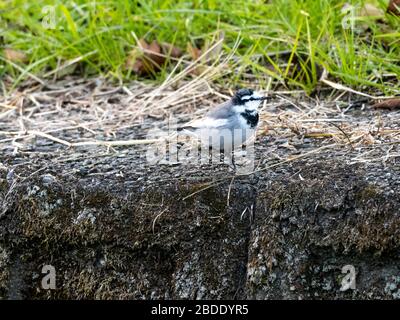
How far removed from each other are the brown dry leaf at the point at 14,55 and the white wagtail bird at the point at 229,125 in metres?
1.88

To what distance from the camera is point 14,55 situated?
5656 mm

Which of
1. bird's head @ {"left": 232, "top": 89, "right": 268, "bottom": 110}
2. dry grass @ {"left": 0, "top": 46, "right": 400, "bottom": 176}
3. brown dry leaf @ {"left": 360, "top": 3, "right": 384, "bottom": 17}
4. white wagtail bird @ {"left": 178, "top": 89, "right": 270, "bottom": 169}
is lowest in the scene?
dry grass @ {"left": 0, "top": 46, "right": 400, "bottom": 176}

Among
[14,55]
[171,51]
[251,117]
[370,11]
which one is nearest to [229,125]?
[251,117]

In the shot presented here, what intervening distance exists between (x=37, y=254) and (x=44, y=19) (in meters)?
Answer: 2.12

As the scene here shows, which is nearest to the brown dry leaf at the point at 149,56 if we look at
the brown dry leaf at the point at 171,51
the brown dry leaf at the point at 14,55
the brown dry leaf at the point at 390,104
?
the brown dry leaf at the point at 171,51

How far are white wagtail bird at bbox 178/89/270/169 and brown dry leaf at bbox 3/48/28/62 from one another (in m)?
1.88

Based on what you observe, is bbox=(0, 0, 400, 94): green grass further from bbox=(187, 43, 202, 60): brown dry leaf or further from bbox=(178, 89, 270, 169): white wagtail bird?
bbox=(178, 89, 270, 169): white wagtail bird

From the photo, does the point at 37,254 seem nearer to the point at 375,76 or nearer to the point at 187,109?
the point at 187,109

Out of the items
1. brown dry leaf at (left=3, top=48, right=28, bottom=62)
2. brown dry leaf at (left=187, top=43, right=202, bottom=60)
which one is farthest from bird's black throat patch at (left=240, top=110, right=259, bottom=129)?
brown dry leaf at (left=3, top=48, right=28, bottom=62)

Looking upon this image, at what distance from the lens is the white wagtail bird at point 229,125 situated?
4020 millimetres

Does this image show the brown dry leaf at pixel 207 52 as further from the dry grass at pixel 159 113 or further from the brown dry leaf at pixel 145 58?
the brown dry leaf at pixel 145 58

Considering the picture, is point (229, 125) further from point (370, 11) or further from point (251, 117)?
point (370, 11)

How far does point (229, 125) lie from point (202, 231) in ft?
2.35

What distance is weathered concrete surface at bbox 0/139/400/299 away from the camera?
337 cm
